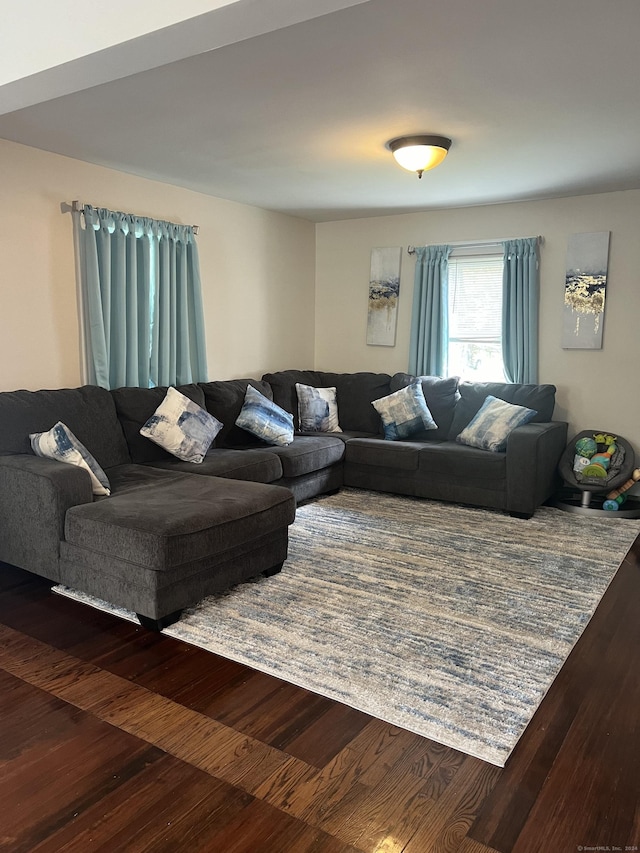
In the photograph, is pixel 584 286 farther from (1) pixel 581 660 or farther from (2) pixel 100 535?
(2) pixel 100 535

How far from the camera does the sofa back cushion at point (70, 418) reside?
3590 millimetres

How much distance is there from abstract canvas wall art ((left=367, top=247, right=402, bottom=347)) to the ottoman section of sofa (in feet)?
10.3

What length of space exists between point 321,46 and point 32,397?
98.0 inches

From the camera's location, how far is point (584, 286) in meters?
5.14

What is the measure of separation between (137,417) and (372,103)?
237 cm

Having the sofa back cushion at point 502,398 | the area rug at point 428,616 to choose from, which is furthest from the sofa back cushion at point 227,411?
the sofa back cushion at point 502,398

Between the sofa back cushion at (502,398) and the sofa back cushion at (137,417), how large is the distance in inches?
94.1

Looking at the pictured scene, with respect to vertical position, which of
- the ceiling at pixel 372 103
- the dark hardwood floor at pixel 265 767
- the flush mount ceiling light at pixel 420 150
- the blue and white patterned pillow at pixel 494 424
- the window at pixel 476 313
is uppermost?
the ceiling at pixel 372 103

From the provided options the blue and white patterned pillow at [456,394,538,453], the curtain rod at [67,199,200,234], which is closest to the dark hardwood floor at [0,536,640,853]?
the blue and white patterned pillow at [456,394,538,453]

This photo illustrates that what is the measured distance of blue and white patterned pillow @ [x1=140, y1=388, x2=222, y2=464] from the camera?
4156mm

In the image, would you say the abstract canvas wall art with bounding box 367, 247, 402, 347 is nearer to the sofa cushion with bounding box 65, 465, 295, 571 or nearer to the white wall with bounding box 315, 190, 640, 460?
the white wall with bounding box 315, 190, 640, 460

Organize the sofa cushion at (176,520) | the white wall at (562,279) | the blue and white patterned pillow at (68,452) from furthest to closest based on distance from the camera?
1. the white wall at (562,279)
2. the blue and white patterned pillow at (68,452)
3. the sofa cushion at (176,520)

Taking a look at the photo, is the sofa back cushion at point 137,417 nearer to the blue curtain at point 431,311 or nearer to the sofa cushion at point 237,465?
the sofa cushion at point 237,465

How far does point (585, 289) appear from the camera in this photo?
513 cm
